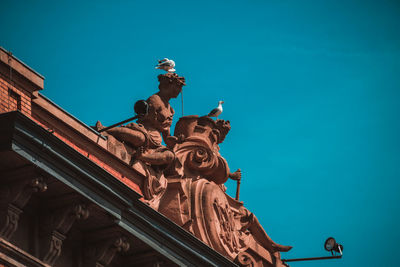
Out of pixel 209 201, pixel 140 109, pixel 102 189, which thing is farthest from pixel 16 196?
pixel 209 201

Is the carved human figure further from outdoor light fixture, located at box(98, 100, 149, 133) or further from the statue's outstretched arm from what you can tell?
the statue's outstretched arm

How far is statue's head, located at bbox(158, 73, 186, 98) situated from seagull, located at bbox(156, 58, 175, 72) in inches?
14.4

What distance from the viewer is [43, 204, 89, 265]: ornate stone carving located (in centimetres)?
1694

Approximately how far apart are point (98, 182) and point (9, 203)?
179 cm

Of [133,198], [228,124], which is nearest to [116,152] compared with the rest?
[133,198]

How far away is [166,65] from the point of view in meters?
22.8

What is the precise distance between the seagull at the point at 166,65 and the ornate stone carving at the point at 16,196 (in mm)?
6908

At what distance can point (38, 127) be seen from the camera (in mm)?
16359

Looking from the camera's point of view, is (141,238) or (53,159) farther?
(141,238)

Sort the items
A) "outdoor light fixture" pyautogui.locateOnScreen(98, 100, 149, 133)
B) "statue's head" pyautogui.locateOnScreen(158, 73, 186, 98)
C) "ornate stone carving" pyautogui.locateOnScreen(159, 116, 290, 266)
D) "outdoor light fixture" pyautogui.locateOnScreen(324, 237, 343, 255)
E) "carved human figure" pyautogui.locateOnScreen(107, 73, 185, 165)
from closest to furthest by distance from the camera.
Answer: "outdoor light fixture" pyautogui.locateOnScreen(98, 100, 149, 133) < "carved human figure" pyautogui.locateOnScreen(107, 73, 185, 165) < "ornate stone carving" pyautogui.locateOnScreen(159, 116, 290, 266) < "statue's head" pyautogui.locateOnScreen(158, 73, 186, 98) < "outdoor light fixture" pyautogui.locateOnScreen(324, 237, 343, 255)

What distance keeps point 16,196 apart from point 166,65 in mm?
7337

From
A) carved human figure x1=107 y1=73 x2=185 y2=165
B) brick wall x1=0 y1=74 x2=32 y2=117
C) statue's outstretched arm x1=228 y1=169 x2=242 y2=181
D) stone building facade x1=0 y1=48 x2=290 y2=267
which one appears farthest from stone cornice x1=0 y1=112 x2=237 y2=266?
statue's outstretched arm x1=228 y1=169 x2=242 y2=181

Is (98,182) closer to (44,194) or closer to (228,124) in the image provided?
(44,194)

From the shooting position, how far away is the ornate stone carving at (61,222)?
1694cm
